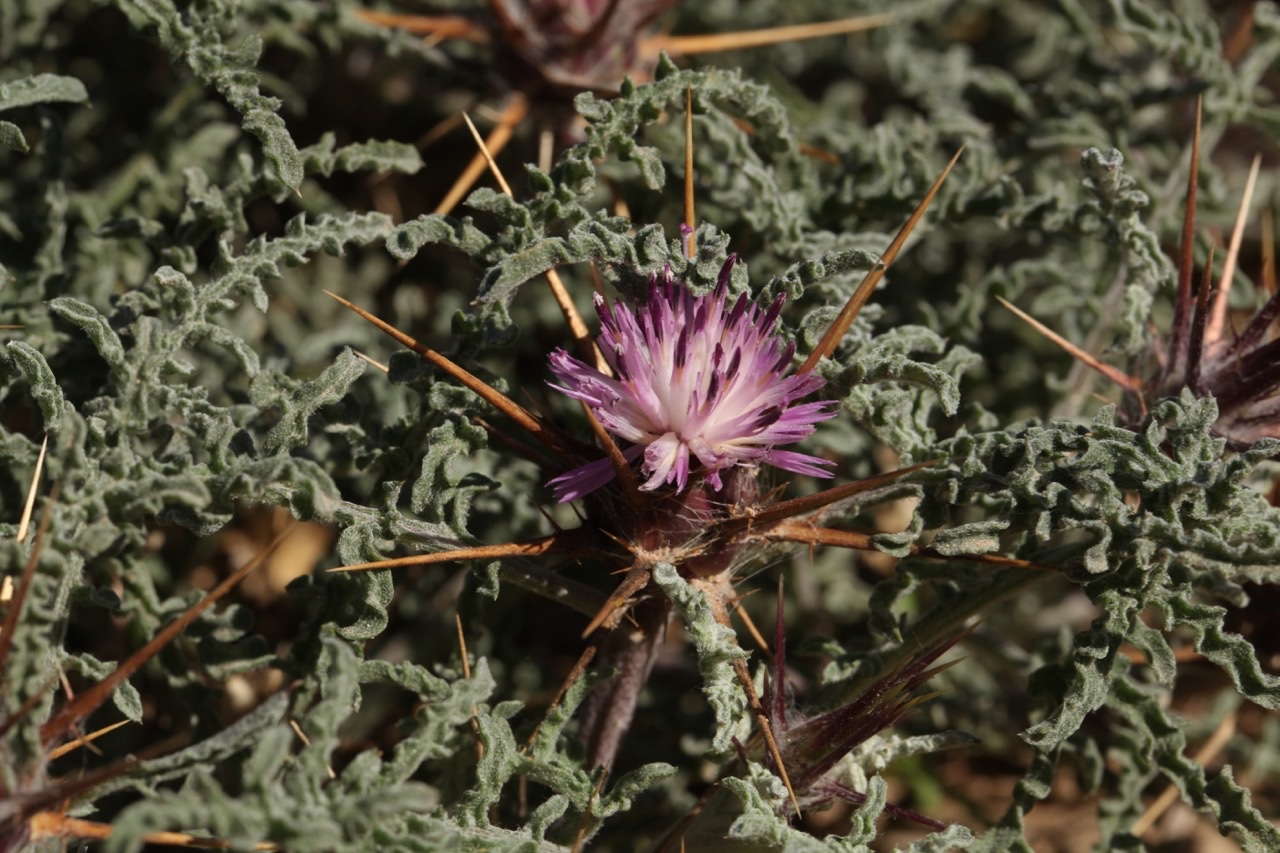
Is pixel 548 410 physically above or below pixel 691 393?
below

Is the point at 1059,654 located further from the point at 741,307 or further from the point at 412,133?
the point at 412,133

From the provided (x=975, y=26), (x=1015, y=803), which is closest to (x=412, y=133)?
(x=975, y=26)

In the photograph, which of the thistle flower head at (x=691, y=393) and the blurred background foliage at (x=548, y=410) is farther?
the blurred background foliage at (x=548, y=410)

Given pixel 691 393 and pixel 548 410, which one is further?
pixel 548 410

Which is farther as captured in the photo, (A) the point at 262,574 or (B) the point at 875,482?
(A) the point at 262,574
